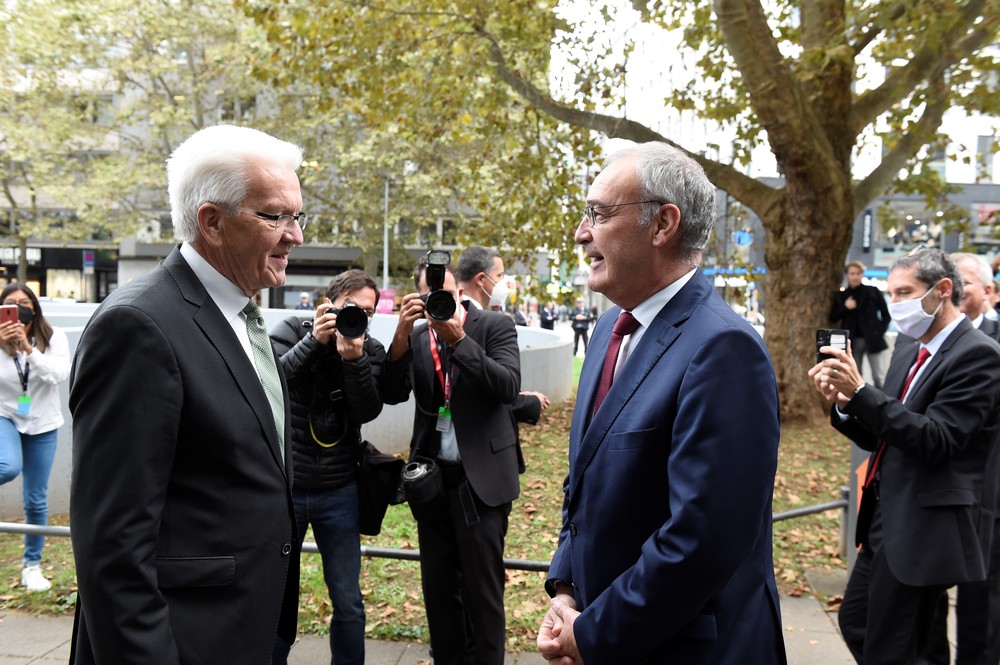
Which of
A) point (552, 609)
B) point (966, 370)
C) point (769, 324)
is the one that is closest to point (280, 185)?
point (552, 609)

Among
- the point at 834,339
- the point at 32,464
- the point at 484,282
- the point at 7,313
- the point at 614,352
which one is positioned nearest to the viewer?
the point at 614,352

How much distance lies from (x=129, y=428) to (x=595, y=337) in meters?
1.58

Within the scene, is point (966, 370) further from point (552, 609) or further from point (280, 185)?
point (280, 185)

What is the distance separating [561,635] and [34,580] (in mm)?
4629

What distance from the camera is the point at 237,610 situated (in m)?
2.04

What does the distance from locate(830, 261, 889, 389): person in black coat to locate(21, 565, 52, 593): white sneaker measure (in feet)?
34.6

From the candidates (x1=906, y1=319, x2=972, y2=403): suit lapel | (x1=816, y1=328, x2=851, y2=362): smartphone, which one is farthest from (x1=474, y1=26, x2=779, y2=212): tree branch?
(x1=816, y1=328, x2=851, y2=362): smartphone

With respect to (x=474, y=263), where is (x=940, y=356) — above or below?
below

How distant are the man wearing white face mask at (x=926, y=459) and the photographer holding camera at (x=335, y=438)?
82.4 inches

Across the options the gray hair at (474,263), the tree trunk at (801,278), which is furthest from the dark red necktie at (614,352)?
the tree trunk at (801,278)

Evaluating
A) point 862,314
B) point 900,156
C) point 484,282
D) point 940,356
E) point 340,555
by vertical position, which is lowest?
point 340,555

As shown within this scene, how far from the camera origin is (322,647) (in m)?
4.48

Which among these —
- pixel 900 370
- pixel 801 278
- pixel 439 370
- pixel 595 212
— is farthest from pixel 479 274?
pixel 801 278

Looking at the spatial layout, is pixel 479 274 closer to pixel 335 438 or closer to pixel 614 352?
pixel 335 438
